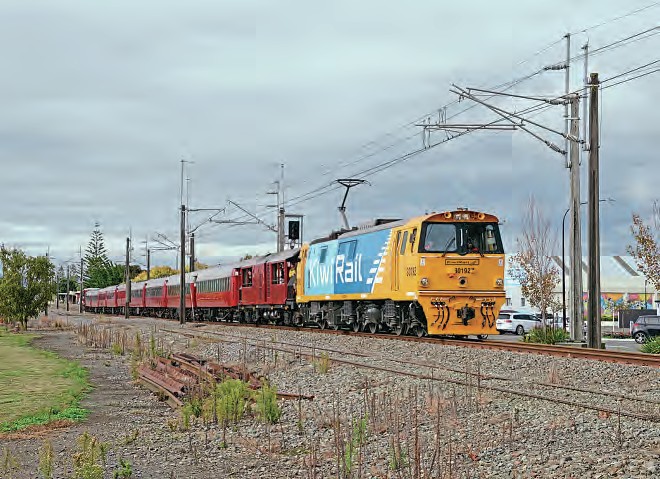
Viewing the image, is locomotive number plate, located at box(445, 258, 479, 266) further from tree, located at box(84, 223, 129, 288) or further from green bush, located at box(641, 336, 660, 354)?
tree, located at box(84, 223, 129, 288)

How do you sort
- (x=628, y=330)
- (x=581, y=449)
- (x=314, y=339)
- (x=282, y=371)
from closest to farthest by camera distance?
1. (x=581, y=449)
2. (x=282, y=371)
3. (x=314, y=339)
4. (x=628, y=330)

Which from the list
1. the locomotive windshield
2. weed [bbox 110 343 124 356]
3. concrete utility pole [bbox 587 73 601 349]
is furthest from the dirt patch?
concrete utility pole [bbox 587 73 601 349]

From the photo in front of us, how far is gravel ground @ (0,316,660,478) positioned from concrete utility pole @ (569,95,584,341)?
792cm

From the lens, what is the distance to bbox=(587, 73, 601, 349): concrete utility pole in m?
22.0

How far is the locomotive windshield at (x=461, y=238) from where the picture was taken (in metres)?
23.3

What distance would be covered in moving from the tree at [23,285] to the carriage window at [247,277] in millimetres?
10425

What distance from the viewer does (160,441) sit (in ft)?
37.9

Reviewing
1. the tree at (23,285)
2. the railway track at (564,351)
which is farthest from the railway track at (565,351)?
the tree at (23,285)

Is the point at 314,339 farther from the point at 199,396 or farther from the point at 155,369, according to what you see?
the point at 199,396

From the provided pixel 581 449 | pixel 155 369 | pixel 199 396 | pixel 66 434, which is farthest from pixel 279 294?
pixel 581 449

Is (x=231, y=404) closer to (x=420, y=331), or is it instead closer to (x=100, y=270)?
(x=420, y=331)

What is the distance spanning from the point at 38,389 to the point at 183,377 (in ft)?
9.92

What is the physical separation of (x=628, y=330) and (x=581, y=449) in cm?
5242

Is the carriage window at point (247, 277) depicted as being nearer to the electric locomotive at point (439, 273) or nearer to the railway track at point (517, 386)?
the electric locomotive at point (439, 273)
